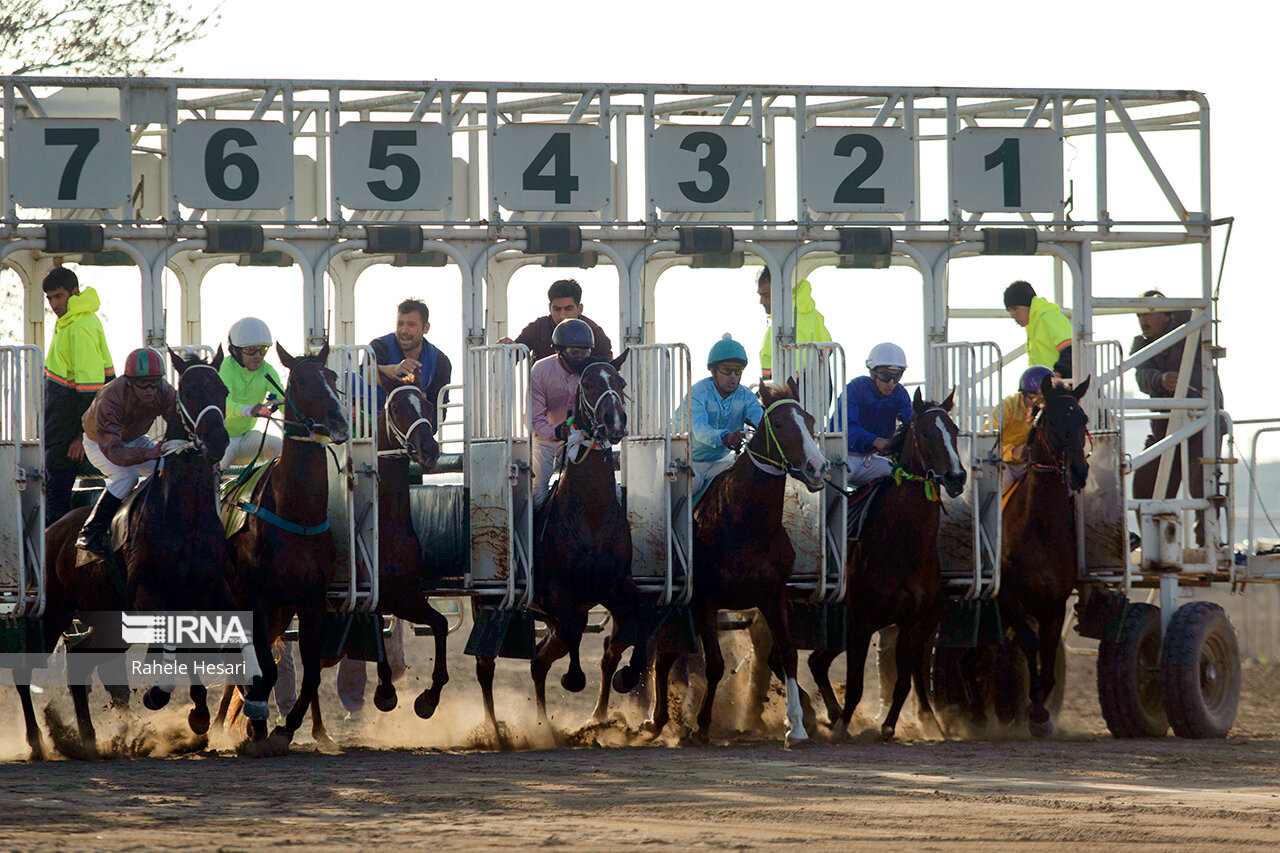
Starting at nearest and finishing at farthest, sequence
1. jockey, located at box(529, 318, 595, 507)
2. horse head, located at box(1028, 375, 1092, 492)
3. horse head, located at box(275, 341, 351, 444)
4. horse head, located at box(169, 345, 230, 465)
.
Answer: horse head, located at box(169, 345, 230, 465)
horse head, located at box(275, 341, 351, 444)
jockey, located at box(529, 318, 595, 507)
horse head, located at box(1028, 375, 1092, 492)

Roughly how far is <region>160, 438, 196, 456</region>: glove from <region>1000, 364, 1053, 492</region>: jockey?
16.4 ft

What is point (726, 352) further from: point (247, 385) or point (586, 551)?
point (247, 385)

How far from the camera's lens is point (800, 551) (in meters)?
11.3

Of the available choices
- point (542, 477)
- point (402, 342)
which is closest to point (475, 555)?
point (542, 477)

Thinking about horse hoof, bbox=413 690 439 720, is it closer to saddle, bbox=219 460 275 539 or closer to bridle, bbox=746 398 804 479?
saddle, bbox=219 460 275 539

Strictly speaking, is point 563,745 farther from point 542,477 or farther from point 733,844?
point 733,844

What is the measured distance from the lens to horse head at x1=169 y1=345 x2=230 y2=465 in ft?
31.1

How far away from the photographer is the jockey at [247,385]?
1052 centimetres

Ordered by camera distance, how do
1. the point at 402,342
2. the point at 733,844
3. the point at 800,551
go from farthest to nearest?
the point at 402,342
the point at 800,551
the point at 733,844

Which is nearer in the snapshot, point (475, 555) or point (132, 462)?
point (132, 462)

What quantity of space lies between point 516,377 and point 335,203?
1.69 metres

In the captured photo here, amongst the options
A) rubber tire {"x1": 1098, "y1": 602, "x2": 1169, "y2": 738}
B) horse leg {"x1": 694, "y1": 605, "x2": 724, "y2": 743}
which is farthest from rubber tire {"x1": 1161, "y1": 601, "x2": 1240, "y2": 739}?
horse leg {"x1": 694, "y1": 605, "x2": 724, "y2": 743}

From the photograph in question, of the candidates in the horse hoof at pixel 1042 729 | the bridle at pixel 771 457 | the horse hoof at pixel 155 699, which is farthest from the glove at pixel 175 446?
the horse hoof at pixel 1042 729

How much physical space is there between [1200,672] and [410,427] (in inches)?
199
